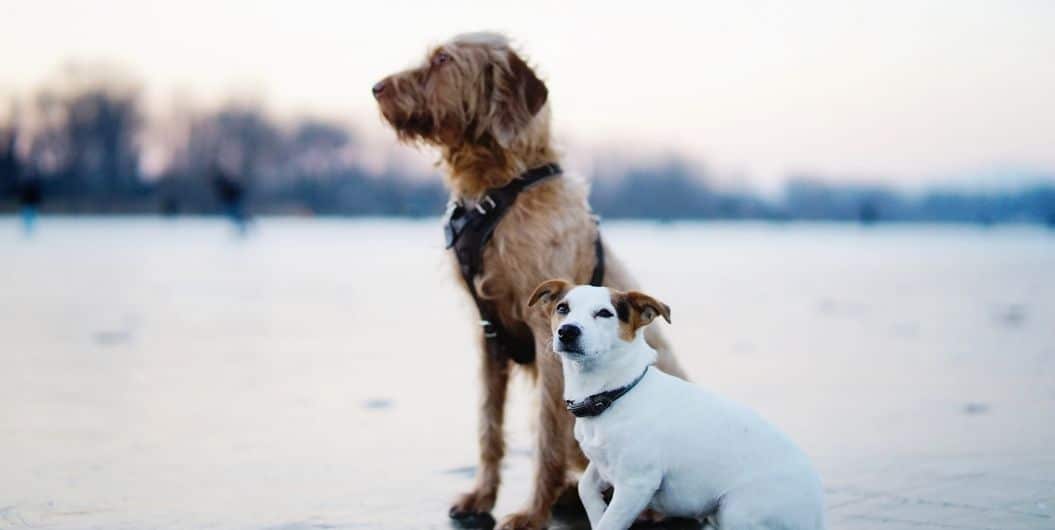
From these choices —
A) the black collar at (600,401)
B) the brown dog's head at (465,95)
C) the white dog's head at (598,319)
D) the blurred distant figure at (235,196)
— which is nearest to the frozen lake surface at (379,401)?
the brown dog's head at (465,95)

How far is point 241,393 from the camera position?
775cm

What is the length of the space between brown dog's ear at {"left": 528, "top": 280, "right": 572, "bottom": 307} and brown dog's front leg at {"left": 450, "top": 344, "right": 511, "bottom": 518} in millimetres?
1073

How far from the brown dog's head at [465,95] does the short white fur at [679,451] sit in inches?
48.2

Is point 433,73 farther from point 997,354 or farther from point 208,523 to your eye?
point 997,354

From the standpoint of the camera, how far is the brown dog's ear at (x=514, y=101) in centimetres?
483

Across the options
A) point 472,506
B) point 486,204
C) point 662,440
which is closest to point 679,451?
point 662,440

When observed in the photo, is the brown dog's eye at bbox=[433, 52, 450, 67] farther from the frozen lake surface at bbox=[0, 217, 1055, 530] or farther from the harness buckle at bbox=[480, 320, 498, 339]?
the harness buckle at bbox=[480, 320, 498, 339]

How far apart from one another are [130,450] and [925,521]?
3764 millimetres

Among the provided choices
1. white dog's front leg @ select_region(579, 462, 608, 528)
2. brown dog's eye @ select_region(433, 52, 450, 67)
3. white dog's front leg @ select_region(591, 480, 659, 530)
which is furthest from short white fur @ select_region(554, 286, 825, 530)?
brown dog's eye @ select_region(433, 52, 450, 67)

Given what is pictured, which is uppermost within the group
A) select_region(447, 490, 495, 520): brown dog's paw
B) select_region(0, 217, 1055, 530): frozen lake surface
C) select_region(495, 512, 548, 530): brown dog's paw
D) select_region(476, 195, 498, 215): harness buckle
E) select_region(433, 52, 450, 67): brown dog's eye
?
select_region(433, 52, 450, 67): brown dog's eye

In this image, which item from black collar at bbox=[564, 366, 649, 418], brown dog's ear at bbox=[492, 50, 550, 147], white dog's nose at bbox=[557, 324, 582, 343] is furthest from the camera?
brown dog's ear at bbox=[492, 50, 550, 147]

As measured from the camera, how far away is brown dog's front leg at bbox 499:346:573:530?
15.3 ft

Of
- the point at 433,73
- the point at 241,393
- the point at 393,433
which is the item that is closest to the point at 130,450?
the point at 393,433

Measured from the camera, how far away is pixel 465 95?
191 inches
